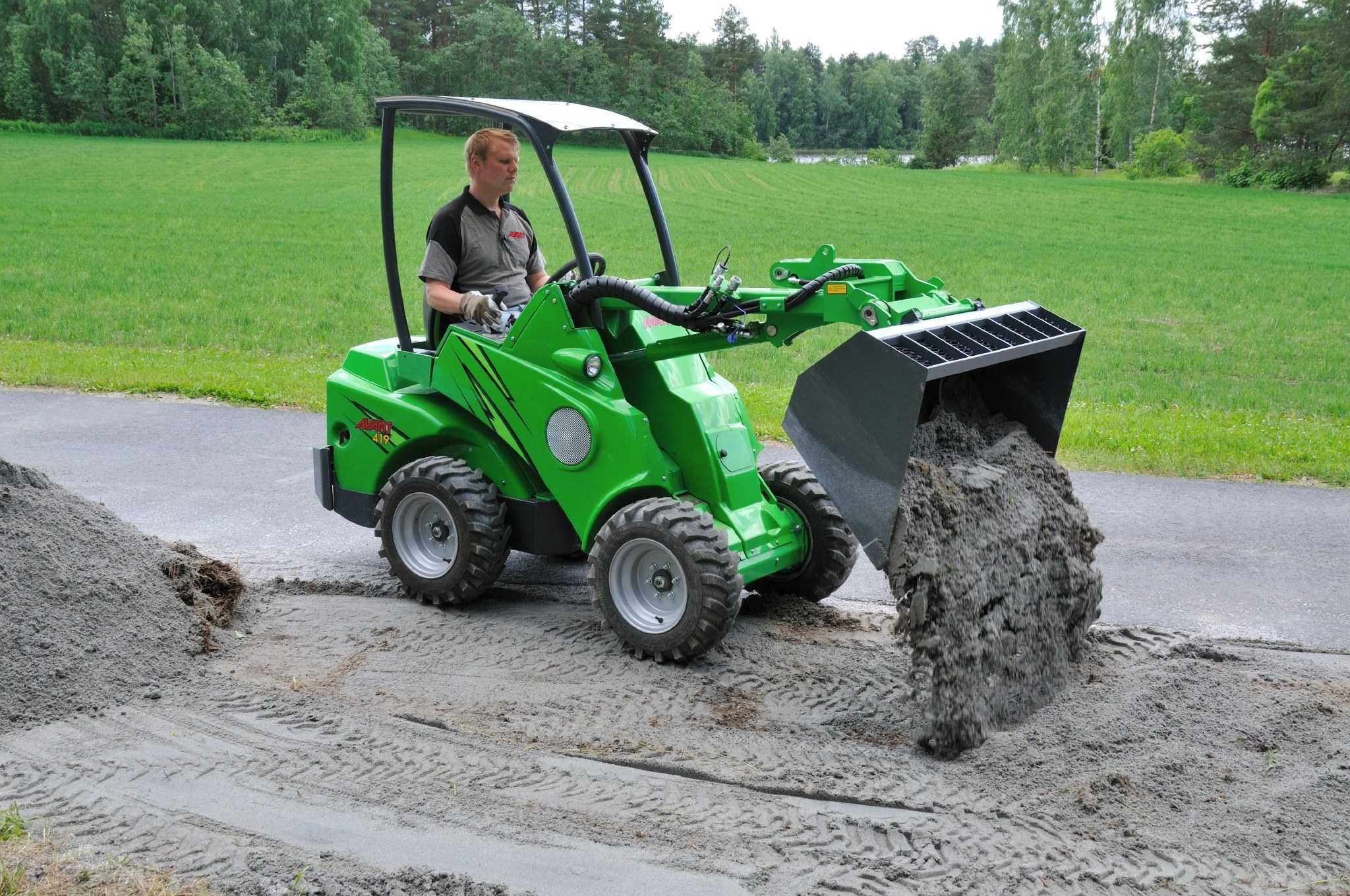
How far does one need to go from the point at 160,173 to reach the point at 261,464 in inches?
1354

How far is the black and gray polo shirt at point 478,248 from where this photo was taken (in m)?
5.63

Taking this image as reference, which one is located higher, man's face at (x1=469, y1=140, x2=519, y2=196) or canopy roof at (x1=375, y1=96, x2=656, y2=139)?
canopy roof at (x1=375, y1=96, x2=656, y2=139)

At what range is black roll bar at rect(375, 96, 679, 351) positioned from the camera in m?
5.32

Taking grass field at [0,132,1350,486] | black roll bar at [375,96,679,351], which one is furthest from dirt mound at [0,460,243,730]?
grass field at [0,132,1350,486]

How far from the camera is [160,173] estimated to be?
38.7 m

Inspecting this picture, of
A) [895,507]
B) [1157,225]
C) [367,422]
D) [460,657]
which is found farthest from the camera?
[1157,225]

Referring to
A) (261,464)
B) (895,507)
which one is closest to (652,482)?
(895,507)

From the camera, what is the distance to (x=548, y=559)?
6402 mm

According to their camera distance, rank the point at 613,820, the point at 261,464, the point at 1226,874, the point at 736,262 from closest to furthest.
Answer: the point at 1226,874, the point at 613,820, the point at 261,464, the point at 736,262

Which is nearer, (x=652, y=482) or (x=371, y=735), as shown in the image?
(x=371, y=735)

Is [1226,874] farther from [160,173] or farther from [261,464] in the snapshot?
[160,173]

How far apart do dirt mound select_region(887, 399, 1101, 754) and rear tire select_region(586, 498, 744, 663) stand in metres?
0.73

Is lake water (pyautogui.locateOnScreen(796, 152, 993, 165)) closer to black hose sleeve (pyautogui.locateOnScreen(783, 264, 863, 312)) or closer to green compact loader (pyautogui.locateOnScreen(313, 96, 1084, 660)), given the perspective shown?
green compact loader (pyautogui.locateOnScreen(313, 96, 1084, 660))

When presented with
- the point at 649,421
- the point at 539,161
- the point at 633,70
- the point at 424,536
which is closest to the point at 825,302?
the point at 649,421
